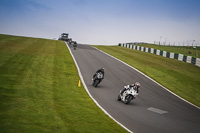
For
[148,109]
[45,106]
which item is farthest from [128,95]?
[45,106]

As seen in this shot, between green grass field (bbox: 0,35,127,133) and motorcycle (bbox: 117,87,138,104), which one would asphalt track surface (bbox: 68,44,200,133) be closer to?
motorcycle (bbox: 117,87,138,104)

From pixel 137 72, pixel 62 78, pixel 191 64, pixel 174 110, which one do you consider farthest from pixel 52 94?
pixel 191 64

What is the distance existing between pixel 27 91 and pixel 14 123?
18.0ft

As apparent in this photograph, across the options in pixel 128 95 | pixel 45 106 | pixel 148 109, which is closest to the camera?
pixel 45 106

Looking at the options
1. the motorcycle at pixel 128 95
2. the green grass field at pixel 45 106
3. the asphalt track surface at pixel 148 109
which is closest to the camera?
the green grass field at pixel 45 106

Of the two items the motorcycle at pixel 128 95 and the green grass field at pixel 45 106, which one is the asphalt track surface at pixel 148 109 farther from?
the green grass field at pixel 45 106

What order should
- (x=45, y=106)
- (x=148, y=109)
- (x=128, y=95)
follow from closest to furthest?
(x=45, y=106)
(x=148, y=109)
(x=128, y=95)

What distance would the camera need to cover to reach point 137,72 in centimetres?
2588

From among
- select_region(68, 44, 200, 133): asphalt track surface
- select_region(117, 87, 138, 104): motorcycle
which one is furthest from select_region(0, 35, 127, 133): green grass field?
select_region(117, 87, 138, 104): motorcycle

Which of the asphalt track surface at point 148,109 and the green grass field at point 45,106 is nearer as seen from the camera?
the green grass field at point 45,106

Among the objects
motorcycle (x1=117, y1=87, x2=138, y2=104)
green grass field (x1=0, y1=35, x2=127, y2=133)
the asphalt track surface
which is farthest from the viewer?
motorcycle (x1=117, y1=87, x2=138, y2=104)

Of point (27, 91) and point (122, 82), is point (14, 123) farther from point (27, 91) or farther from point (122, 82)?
point (122, 82)

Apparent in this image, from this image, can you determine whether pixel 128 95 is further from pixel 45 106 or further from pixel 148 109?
pixel 45 106

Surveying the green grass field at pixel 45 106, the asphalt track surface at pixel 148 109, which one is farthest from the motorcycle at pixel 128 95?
the green grass field at pixel 45 106
